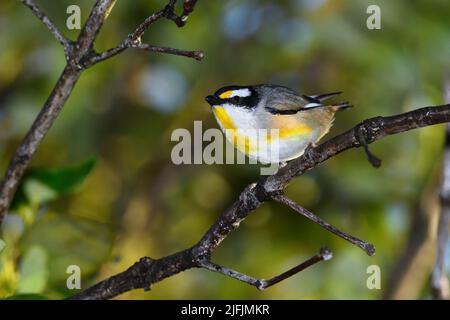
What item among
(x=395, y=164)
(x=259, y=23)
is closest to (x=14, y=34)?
(x=259, y=23)

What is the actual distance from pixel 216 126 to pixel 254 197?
122 cm

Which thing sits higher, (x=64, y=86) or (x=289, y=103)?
(x=289, y=103)

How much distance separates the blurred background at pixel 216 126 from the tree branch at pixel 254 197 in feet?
2.69

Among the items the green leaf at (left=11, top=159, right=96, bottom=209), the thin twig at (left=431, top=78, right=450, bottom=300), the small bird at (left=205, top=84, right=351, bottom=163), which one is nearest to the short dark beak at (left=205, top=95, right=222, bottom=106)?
the small bird at (left=205, top=84, right=351, bottom=163)

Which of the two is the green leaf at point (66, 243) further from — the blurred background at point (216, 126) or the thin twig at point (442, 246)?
the thin twig at point (442, 246)

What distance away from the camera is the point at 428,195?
7.34 ft

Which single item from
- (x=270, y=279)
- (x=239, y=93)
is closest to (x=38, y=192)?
(x=239, y=93)

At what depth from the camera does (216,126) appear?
2326 millimetres

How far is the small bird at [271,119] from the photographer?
61.7 inches

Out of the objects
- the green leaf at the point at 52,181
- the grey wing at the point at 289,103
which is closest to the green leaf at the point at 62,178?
the green leaf at the point at 52,181

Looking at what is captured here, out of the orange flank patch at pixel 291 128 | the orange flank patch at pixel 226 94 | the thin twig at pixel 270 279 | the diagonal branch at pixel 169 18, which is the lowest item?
the thin twig at pixel 270 279

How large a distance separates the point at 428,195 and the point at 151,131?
92 cm

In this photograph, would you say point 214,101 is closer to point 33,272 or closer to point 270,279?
point 33,272
